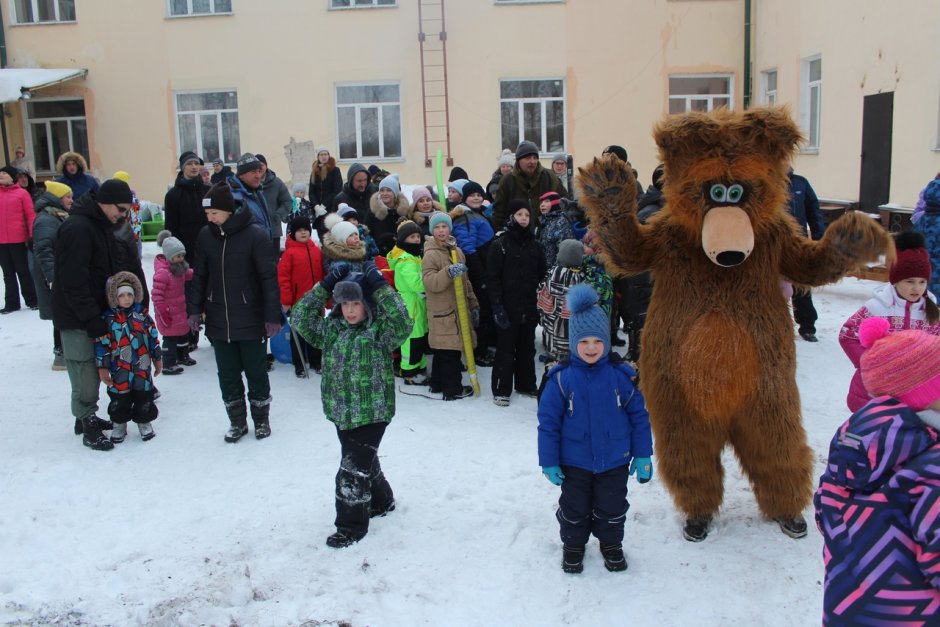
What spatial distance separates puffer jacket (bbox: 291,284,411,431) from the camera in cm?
438

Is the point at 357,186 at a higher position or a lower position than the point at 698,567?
higher

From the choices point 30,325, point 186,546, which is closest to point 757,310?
point 186,546

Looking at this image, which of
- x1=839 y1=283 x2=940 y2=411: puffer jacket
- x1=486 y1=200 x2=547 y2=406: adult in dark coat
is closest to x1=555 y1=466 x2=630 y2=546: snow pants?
x1=839 y1=283 x2=940 y2=411: puffer jacket

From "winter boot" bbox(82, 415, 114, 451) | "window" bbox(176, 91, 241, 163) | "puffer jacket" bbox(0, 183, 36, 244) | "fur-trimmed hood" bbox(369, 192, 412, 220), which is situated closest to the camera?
"winter boot" bbox(82, 415, 114, 451)

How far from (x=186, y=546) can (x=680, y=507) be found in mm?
2688

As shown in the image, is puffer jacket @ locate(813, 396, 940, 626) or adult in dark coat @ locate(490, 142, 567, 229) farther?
adult in dark coat @ locate(490, 142, 567, 229)

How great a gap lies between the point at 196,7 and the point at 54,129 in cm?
456

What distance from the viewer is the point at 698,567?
13.2 feet

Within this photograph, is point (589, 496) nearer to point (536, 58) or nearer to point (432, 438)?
point (432, 438)

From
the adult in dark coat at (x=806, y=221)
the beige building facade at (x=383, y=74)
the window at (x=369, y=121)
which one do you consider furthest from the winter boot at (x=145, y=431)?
the window at (x=369, y=121)

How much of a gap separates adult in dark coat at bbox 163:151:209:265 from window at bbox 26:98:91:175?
11948mm

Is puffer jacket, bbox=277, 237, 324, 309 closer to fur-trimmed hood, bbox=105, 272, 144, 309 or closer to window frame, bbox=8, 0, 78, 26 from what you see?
fur-trimmed hood, bbox=105, 272, 144, 309

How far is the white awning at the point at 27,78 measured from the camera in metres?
16.2

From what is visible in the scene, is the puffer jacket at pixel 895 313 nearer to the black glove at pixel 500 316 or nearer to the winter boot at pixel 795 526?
the winter boot at pixel 795 526
